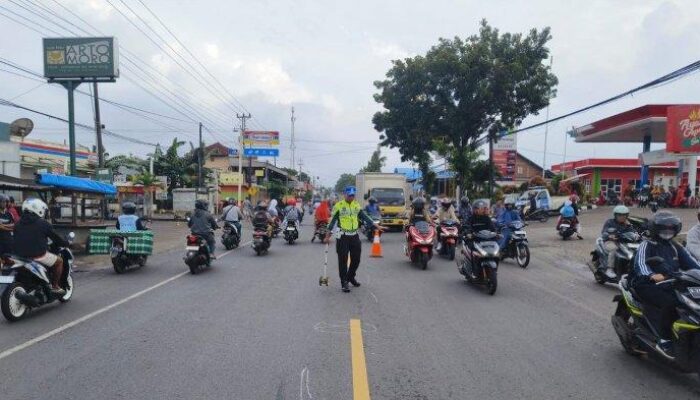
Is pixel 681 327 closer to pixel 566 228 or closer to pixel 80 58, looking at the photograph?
pixel 566 228

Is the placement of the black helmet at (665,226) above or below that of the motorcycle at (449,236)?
above

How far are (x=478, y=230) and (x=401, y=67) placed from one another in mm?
23609

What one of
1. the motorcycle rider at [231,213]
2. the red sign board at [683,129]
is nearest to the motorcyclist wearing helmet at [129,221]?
the motorcycle rider at [231,213]

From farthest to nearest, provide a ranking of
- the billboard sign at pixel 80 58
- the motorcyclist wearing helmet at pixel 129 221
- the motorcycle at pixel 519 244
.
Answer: the billboard sign at pixel 80 58 → the motorcycle at pixel 519 244 → the motorcyclist wearing helmet at pixel 129 221

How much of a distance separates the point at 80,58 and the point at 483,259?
814 inches

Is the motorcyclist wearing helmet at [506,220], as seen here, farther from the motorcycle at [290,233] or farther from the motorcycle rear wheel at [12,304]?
the motorcycle rear wheel at [12,304]

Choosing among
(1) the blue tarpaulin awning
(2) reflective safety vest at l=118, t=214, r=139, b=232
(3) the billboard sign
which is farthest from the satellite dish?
(2) reflective safety vest at l=118, t=214, r=139, b=232

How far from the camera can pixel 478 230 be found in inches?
387

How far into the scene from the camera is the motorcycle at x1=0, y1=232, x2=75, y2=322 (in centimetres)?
682

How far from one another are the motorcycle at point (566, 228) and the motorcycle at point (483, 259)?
31.8 ft

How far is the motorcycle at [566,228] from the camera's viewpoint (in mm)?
18047

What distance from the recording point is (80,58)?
2253 cm

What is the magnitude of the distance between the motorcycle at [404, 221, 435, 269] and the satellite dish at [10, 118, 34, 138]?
2731 centimetres

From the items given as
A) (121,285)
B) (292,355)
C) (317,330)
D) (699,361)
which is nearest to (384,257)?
(121,285)
